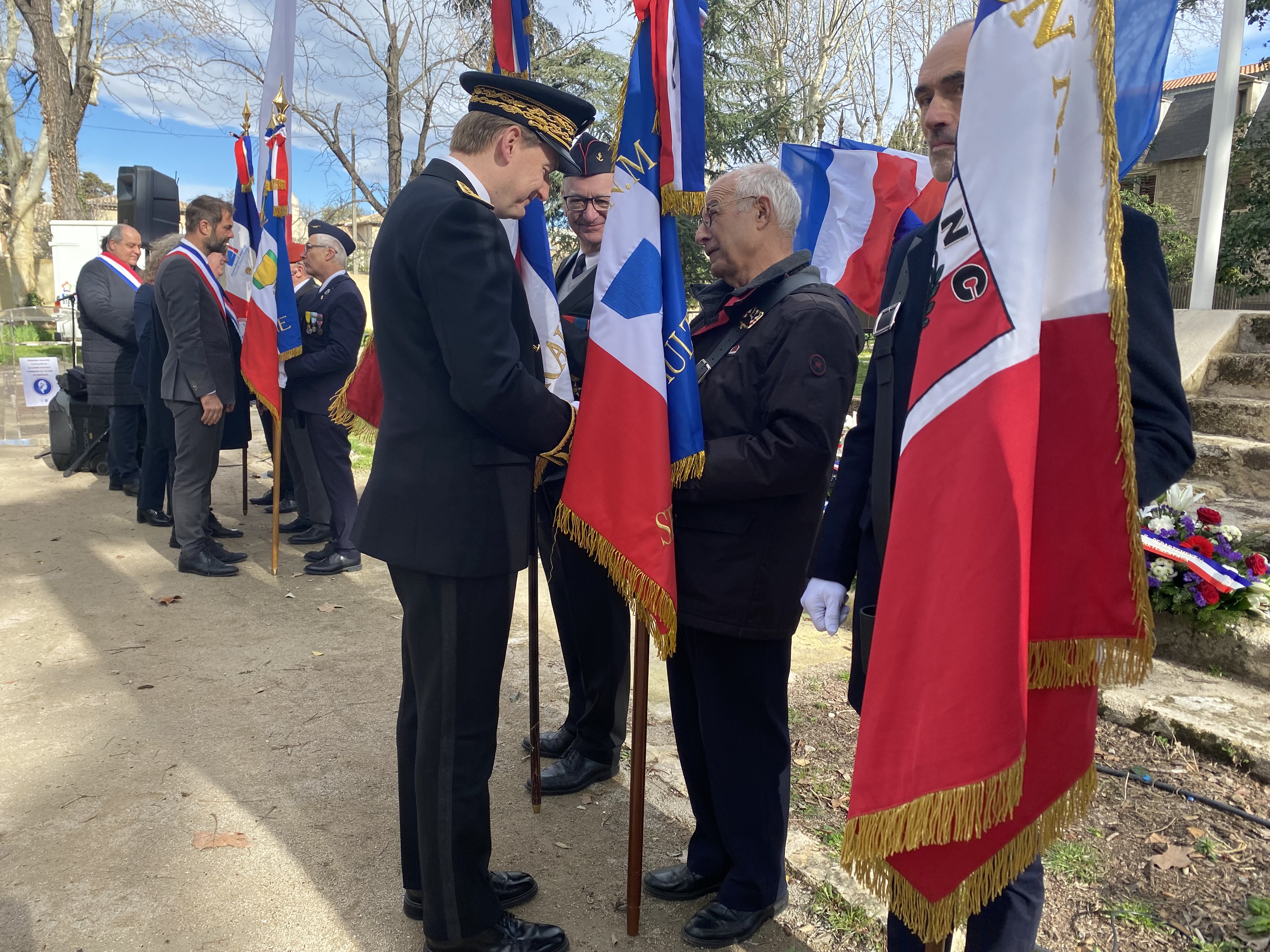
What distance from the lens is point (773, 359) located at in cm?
236

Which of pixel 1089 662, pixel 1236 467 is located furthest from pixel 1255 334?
pixel 1089 662

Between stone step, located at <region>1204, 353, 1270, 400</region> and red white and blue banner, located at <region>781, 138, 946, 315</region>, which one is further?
stone step, located at <region>1204, 353, 1270, 400</region>

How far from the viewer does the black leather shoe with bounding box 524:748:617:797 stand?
131 inches

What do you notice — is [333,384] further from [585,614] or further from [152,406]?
[585,614]

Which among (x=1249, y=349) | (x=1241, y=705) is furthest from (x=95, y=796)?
(x=1249, y=349)

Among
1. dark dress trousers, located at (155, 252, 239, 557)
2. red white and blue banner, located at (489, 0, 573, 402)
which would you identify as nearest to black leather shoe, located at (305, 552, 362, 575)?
dark dress trousers, located at (155, 252, 239, 557)

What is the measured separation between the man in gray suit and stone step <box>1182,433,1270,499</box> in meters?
6.63

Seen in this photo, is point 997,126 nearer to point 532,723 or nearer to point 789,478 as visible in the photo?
point 789,478

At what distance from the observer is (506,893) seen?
2.65 m

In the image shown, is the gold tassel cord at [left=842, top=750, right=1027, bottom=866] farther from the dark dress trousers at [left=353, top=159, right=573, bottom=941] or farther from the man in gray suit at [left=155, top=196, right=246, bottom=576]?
the man in gray suit at [left=155, top=196, right=246, bottom=576]

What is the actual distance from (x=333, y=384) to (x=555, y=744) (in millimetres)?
3671

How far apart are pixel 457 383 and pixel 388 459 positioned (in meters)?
0.32

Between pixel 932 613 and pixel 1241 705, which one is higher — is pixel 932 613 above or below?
above

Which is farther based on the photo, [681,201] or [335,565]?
[335,565]
